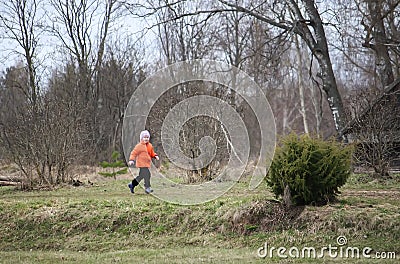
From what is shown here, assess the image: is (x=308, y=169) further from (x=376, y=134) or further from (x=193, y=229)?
(x=376, y=134)

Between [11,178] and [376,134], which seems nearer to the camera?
[376,134]

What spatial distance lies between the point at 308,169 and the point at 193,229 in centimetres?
257

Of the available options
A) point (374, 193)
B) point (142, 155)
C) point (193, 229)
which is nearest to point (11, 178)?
point (142, 155)

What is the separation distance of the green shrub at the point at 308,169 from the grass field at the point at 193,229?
0.30 metres

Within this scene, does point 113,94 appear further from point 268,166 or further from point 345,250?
point 345,250

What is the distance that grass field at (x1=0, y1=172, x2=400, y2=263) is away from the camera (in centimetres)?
848

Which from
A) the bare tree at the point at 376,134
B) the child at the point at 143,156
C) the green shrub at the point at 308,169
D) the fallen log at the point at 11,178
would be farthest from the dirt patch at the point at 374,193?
the fallen log at the point at 11,178

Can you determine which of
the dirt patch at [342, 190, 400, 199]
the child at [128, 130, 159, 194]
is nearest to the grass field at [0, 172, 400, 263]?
the dirt patch at [342, 190, 400, 199]

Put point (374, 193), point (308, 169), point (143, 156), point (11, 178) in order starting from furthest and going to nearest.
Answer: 1. point (11, 178)
2. point (143, 156)
3. point (374, 193)
4. point (308, 169)

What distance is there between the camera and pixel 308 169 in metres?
9.68

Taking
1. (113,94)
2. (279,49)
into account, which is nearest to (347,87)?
(113,94)

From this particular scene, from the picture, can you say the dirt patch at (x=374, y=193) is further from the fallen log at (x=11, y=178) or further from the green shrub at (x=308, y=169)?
the fallen log at (x=11, y=178)

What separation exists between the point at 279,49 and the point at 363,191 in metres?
7.98

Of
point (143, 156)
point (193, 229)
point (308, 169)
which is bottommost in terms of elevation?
point (193, 229)
